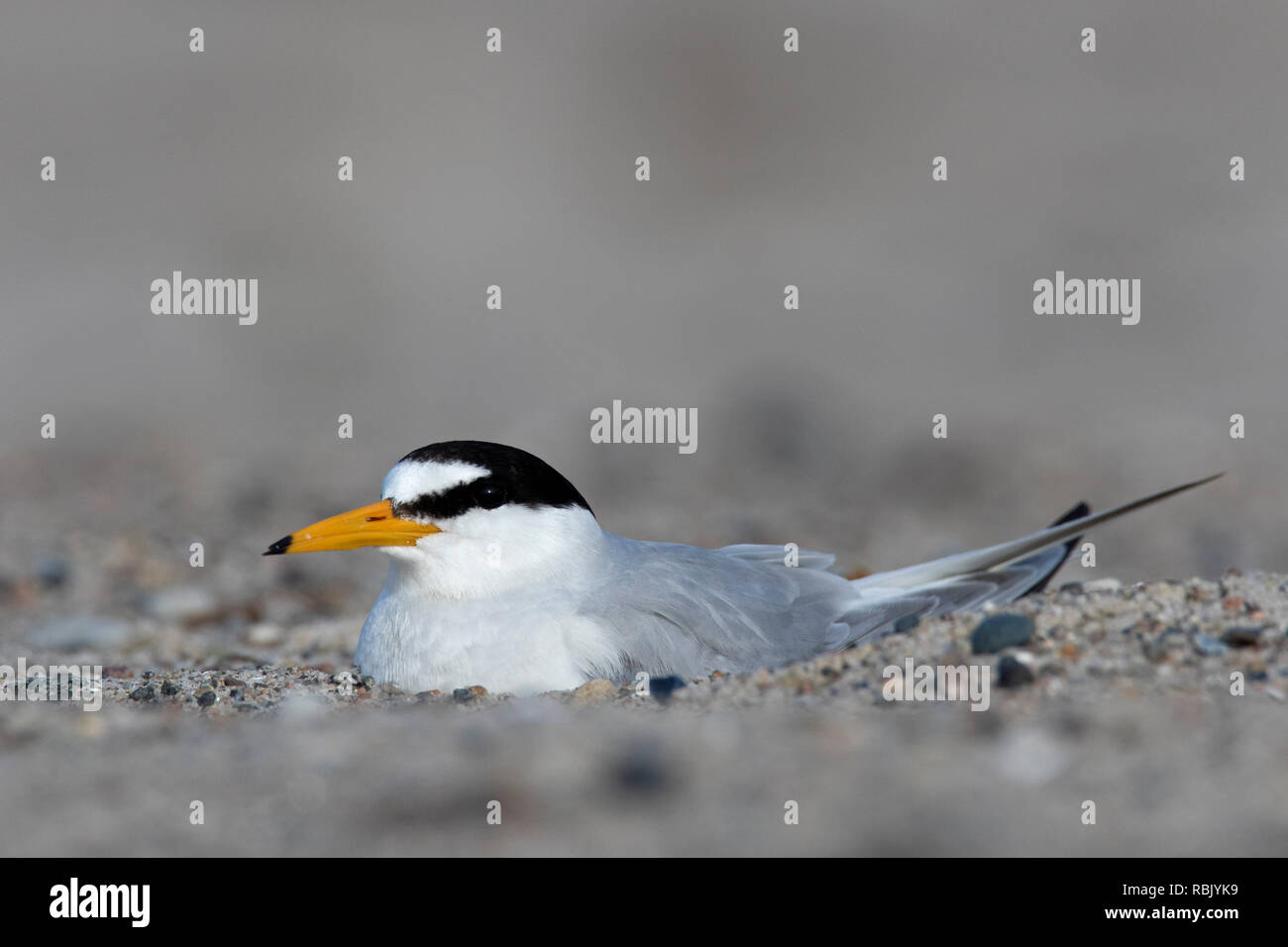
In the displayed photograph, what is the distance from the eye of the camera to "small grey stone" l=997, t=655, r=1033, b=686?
4246mm

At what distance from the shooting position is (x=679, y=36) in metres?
21.3

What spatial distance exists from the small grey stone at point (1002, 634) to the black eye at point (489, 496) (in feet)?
5.80

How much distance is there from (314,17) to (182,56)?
6.79 ft

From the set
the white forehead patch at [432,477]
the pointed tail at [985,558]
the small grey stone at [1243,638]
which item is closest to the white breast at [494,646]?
the white forehead patch at [432,477]

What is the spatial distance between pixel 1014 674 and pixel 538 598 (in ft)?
5.61

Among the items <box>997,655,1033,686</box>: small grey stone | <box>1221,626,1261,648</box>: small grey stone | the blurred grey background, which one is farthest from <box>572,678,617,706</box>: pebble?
the blurred grey background

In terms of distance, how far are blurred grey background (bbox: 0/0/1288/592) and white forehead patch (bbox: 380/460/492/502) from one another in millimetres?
3816

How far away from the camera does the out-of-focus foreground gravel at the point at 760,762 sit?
10.2 ft

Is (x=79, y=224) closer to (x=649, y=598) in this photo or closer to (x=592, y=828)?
(x=649, y=598)

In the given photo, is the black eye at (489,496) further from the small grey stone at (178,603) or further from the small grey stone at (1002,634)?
the small grey stone at (178,603)

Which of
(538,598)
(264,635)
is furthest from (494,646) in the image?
(264,635)
